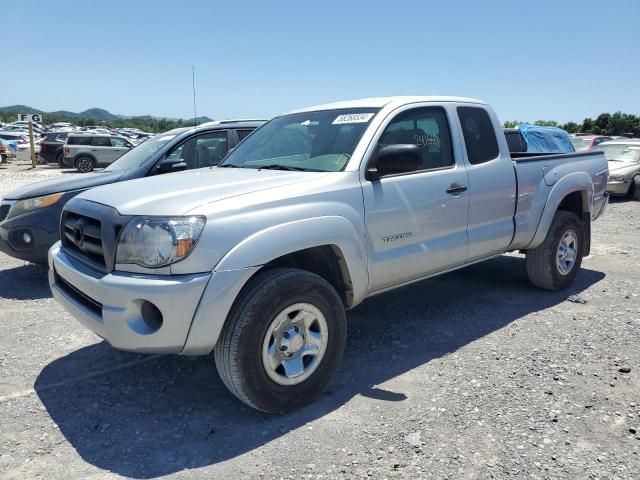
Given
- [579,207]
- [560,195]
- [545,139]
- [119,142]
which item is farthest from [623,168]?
[119,142]

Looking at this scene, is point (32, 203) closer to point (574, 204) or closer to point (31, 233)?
point (31, 233)

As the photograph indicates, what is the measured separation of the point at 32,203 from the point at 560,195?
215 inches

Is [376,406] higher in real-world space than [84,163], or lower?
lower

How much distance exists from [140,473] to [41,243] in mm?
3596

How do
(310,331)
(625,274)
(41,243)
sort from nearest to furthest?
(310,331) → (41,243) → (625,274)

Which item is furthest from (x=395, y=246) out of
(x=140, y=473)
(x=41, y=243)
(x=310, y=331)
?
(x=41, y=243)

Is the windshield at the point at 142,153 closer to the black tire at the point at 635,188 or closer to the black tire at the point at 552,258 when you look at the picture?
the black tire at the point at 552,258

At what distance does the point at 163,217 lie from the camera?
2.86m

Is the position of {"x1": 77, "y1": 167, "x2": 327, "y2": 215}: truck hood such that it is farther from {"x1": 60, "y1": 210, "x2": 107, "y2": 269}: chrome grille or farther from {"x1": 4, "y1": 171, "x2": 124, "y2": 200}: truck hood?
{"x1": 4, "y1": 171, "x2": 124, "y2": 200}: truck hood

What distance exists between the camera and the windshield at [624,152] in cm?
1379

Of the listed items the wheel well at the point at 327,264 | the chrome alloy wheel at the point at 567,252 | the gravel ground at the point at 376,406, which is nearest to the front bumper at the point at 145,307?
the gravel ground at the point at 376,406

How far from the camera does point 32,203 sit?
5.56 meters

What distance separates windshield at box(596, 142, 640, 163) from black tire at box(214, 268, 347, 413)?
44.1 feet

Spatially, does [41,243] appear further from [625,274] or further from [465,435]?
[625,274]
